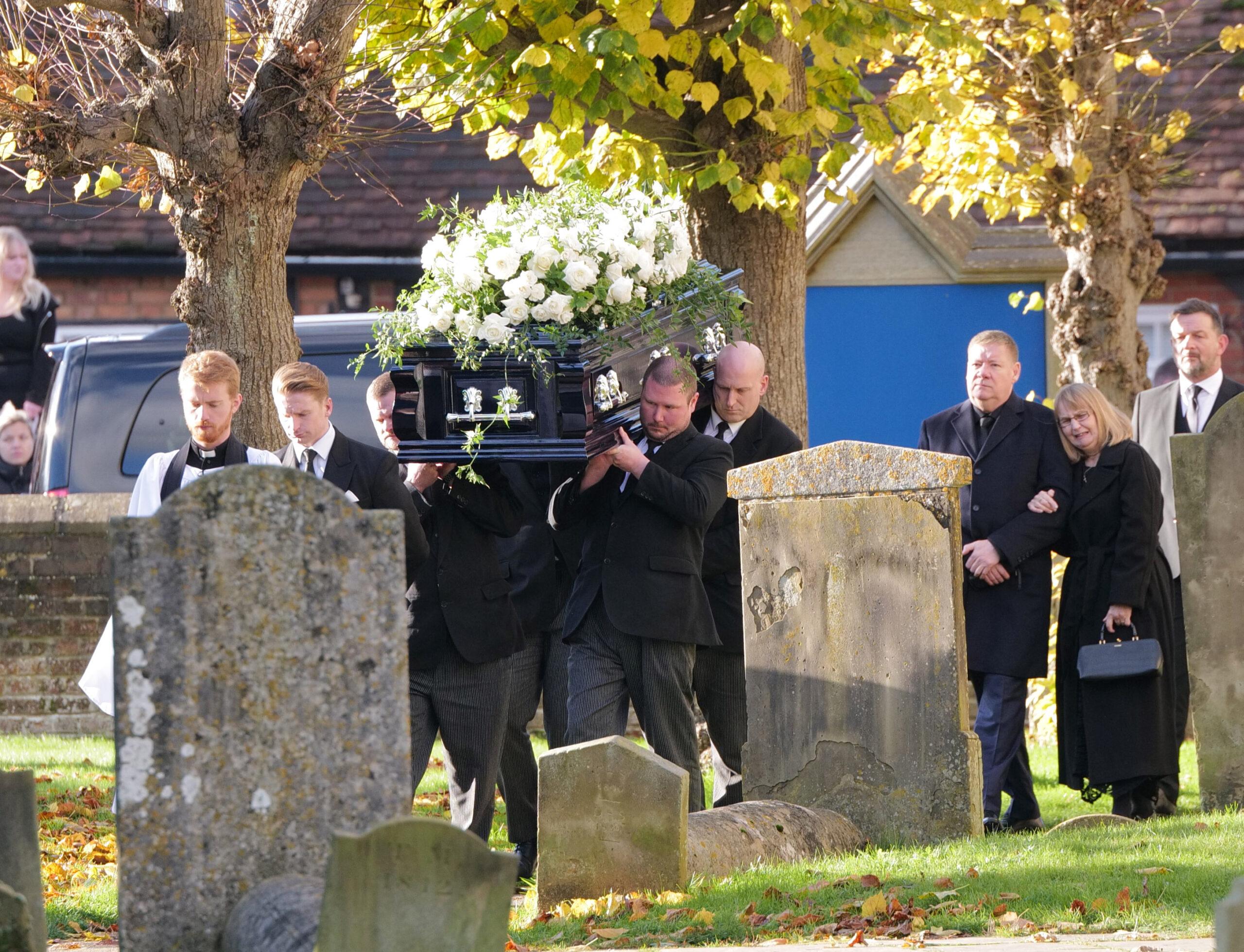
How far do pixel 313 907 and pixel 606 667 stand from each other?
3376 mm

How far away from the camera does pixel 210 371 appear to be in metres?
6.36

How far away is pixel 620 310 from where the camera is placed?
21.4ft

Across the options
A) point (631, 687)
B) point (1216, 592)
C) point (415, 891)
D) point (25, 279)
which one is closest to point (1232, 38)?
point (1216, 592)

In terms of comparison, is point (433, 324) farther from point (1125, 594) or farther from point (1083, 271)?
point (1083, 271)

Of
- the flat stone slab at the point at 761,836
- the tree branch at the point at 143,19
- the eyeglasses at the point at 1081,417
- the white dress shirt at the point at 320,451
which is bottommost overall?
the flat stone slab at the point at 761,836

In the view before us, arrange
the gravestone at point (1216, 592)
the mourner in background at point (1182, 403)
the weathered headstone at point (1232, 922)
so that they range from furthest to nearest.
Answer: the mourner in background at point (1182, 403) → the gravestone at point (1216, 592) → the weathered headstone at point (1232, 922)

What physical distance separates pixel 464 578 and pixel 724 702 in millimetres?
1807

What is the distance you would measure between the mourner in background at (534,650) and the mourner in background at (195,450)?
1.43 meters

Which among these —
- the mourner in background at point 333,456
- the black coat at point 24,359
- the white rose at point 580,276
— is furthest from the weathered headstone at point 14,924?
the black coat at point 24,359

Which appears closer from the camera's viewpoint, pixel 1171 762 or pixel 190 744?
pixel 190 744

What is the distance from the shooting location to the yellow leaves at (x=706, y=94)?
893cm

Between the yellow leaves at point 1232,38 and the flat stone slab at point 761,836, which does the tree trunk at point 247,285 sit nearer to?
the flat stone slab at point 761,836

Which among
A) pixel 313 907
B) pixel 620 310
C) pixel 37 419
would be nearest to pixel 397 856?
pixel 313 907

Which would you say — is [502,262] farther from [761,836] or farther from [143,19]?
[143,19]
